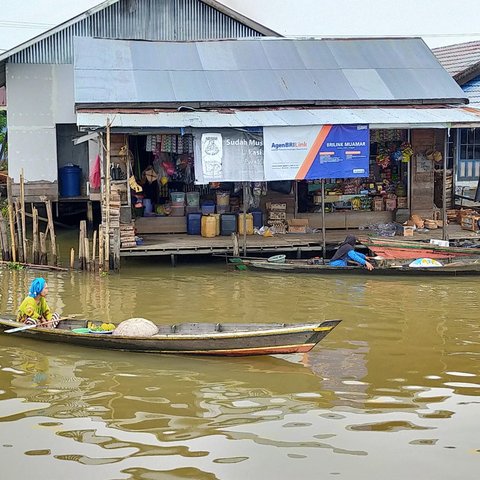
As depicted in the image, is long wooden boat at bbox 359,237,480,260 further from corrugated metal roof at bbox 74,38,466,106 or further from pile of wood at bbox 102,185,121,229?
pile of wood at bbox 102,185,121,229

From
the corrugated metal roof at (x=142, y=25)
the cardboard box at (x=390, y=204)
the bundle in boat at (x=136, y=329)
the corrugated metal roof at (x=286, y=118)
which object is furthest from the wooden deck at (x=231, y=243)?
the corrugated metal roof at (x=142, y=25)

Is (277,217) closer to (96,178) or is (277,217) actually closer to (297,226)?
(297,226)

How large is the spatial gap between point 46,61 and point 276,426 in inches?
610

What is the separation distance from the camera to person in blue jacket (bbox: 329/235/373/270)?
634 inches

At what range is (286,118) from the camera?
55.5ft

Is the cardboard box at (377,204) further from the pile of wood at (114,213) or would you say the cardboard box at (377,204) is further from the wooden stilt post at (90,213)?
the wooden stilt post at (90,213)

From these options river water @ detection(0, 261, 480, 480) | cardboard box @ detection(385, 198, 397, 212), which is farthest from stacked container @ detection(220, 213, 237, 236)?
river water @ detection(0, 261, 480, 480)

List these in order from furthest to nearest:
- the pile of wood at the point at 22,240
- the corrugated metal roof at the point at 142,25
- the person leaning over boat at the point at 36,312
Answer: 1. the corrugated metal roof at the point at 142,25
2. the pile of wood at the point at 22,240
3. the person leaning over boat at the point at 36,312

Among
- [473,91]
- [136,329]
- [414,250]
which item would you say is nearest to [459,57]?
[473,91]

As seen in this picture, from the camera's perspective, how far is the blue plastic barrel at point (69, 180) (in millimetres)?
21172

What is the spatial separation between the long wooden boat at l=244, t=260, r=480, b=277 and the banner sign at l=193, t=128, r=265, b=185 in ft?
6.34

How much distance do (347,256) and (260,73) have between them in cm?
516

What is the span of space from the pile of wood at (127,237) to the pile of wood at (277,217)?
3.49m

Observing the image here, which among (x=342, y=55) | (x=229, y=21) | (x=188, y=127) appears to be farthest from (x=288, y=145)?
(x=229, y=21)
